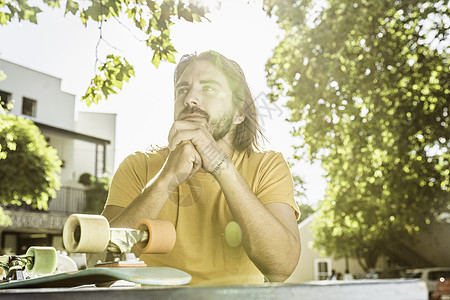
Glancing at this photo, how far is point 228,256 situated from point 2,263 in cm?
84

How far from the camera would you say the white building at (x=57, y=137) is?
21188 millimetres

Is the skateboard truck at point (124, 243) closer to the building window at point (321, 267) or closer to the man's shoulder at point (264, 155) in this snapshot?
the man's shoulder at point (264, 155)

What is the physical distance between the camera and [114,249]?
910mm

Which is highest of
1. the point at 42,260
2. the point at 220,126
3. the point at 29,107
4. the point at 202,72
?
the point at 29,107

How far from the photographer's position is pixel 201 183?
7.04 feet

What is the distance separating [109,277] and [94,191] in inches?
913

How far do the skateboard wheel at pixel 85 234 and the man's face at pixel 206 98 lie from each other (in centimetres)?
113

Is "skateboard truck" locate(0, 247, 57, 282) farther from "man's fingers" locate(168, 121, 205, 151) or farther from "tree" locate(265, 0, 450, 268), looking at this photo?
"tree" locate(265, 0, 450, 268)

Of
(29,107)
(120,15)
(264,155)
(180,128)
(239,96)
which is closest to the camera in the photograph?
(180,128)

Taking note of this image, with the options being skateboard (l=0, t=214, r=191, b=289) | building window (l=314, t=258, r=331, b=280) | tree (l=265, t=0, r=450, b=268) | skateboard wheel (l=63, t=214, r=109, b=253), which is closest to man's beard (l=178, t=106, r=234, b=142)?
skateboard (l=0, t=214, r=191, b=289)

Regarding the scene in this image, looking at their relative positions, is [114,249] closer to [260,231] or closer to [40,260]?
[40,260]

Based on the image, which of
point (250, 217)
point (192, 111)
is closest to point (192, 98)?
point (192, 111)

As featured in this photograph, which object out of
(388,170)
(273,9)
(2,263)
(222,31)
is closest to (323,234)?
(388,170)

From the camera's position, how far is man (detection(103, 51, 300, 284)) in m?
1.66
